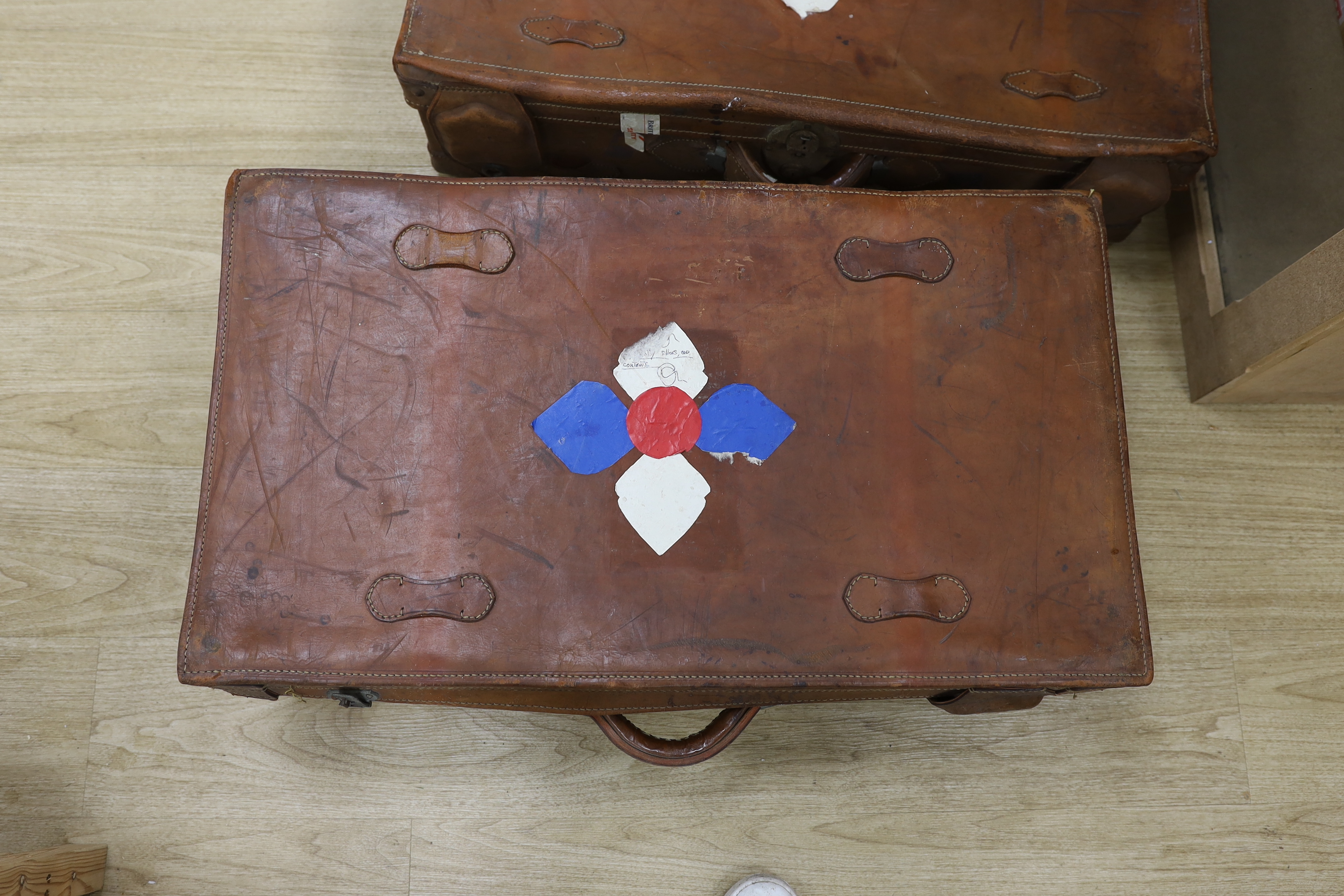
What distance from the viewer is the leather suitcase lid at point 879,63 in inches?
46.4

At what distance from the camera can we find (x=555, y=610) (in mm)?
1037

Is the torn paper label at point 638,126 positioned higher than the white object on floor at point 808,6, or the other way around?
the white object on floor at point 808,6

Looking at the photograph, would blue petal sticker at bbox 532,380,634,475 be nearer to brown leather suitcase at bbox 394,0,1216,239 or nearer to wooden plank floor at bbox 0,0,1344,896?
brown leather suitcase at bbox 394,0,1216,239

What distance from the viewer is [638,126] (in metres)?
1.22

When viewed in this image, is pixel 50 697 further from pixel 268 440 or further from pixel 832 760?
pixel 832 760

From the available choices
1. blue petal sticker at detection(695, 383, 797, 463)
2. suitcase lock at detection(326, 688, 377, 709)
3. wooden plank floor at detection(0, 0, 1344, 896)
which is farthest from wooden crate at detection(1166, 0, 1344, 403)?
suitcase lock at detection(326, 688, 377, 709)

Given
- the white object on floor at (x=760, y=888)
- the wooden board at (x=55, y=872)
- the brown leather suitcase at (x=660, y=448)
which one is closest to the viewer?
the brown leather suitcase at (x=660, y=448)

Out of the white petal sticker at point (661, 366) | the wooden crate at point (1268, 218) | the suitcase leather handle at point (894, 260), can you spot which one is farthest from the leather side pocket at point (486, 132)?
the wooden crate at point (1268, 218)

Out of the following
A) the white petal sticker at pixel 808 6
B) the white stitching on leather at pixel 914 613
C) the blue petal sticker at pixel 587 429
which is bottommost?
the white stitching on leather at pixel 914 613

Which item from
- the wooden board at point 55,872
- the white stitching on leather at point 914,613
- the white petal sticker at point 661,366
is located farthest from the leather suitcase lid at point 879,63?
the wooden board at point 55,872

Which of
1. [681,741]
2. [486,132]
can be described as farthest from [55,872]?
[486,132]

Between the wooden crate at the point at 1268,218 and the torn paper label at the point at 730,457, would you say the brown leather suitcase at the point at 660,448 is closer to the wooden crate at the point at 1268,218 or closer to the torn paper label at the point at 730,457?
the torn paper label at the point at 730,457

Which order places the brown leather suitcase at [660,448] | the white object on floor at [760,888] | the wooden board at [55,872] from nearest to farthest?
the brown leather suitcase at [660,448] → the wooden board at [55,872] → the white object on floor at [760,888]

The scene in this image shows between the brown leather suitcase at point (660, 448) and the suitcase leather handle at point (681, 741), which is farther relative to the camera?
the suitcase leather handle at point (681, 741)
